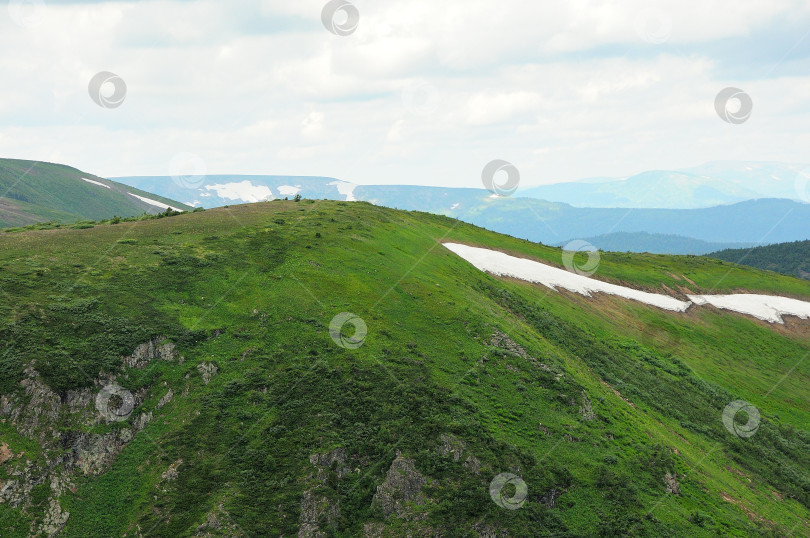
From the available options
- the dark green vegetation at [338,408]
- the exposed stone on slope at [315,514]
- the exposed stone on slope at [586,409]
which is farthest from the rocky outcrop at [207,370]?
the exposed stone on slope at [586,409]

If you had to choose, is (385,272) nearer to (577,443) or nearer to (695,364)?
(577,443)

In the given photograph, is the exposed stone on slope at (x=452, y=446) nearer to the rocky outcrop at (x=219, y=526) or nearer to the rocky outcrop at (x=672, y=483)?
the rocky outcrop at (x=219, y=526)

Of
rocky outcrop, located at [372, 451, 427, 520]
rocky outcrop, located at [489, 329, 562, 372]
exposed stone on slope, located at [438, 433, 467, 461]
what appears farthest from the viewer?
rocky outcrop, located at [489, 329, 562, 372]

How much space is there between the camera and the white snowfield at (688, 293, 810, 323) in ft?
272

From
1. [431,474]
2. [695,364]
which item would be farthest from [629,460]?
[695,364]

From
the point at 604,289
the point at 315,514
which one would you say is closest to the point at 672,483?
the point at 315,514

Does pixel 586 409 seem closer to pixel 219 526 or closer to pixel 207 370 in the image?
pixel 219 526

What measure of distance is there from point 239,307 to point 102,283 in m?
9.42

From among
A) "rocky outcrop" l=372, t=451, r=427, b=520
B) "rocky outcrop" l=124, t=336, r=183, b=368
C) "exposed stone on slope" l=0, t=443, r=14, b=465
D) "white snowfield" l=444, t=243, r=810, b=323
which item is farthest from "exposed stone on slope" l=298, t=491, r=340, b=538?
"white snowfield" l=444, t=243, r=810, b=323

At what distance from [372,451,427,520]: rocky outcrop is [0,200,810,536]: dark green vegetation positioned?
0.10 metres

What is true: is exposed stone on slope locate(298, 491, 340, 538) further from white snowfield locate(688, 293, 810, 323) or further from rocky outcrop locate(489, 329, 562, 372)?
white snowfield locate(688, 293, 810, 323)

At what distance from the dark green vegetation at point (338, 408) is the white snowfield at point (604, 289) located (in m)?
17.1

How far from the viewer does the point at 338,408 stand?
1134 inches

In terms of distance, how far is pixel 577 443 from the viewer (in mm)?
30062
